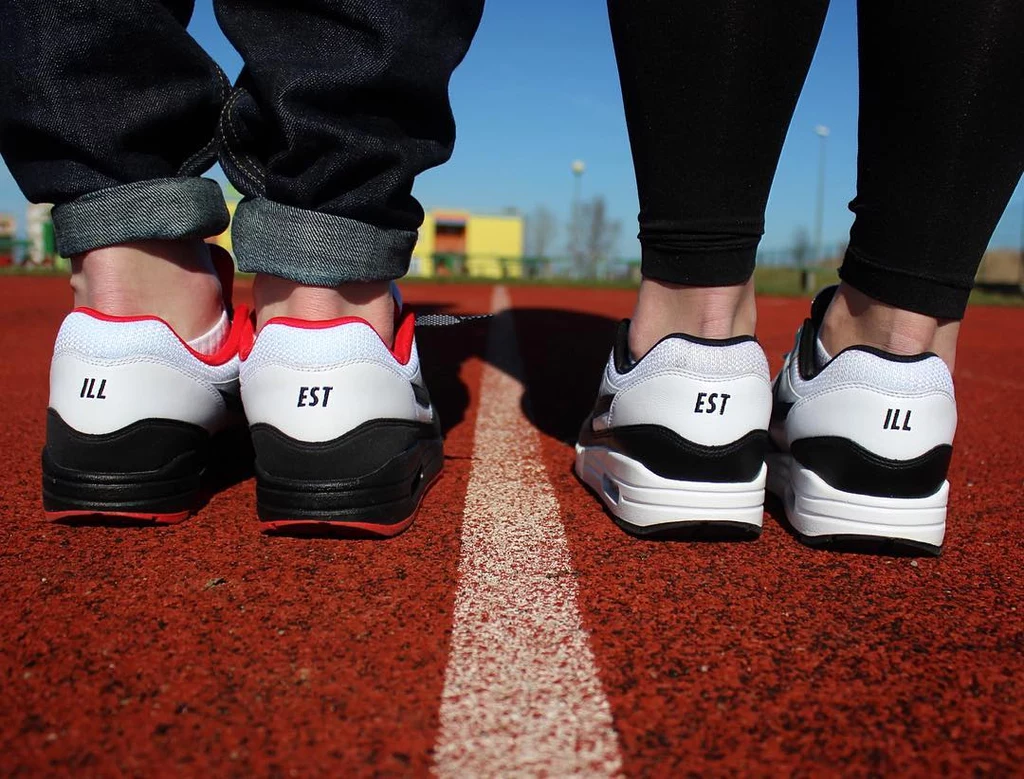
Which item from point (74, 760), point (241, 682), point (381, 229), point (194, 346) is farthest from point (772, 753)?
point (194, 346)

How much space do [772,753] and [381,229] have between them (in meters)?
0.95

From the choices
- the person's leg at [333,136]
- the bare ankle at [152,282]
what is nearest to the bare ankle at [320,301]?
the person's leg at [333,136]

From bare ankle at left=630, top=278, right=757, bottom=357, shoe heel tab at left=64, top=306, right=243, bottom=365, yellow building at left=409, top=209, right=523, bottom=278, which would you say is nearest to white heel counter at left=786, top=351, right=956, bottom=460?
bare ankle at left=630, top=278, right=757, bottom=357

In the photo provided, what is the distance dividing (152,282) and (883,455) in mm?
1276

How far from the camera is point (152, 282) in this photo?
4.11ft

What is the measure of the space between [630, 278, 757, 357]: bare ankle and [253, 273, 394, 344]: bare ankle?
49 cm

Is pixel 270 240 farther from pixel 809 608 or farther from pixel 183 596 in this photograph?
pixel 809 608

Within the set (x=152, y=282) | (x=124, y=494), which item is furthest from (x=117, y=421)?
(x=152, y=282)

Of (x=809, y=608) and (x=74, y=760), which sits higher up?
(x=74, y=760)

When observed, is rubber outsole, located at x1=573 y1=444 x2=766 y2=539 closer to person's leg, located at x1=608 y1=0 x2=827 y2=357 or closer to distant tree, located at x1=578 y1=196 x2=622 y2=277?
person's leg, located at x1=608 y1=0 x2=827 y2=357

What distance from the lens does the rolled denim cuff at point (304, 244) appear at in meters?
1.18

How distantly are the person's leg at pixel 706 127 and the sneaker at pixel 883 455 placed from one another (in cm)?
26

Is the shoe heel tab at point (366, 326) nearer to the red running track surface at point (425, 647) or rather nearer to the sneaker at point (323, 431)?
the sneaker at point (323, 431)

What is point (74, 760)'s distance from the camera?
66cm
